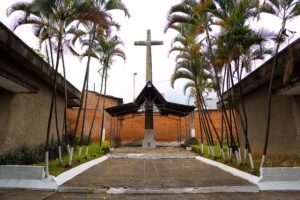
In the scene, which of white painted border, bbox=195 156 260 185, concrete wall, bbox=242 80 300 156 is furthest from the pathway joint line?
concrete wall, bbox=242 80 300 156

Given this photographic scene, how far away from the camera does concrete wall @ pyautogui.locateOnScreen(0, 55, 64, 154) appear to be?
27.9 ft

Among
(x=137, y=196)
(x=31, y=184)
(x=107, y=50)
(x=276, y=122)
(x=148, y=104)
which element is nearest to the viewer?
(x=137, y=196)

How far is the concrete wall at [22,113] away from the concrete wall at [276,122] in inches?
339

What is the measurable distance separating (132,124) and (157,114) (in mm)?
2454

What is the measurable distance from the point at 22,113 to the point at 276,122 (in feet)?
29.2

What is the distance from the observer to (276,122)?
33.3 feet

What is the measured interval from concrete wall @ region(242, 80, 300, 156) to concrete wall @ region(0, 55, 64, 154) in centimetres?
861

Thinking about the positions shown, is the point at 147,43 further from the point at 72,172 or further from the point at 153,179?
the point at 153,179

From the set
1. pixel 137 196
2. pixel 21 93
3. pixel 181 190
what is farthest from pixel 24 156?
pixel 181 190

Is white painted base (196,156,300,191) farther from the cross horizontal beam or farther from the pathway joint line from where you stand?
the cross horizontal beam

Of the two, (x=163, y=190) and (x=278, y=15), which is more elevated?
(x=278, y=15)

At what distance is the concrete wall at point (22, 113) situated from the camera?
8516 mm

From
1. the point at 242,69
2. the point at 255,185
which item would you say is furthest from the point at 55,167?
the point at 242,69

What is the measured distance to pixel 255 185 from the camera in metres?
6.68
